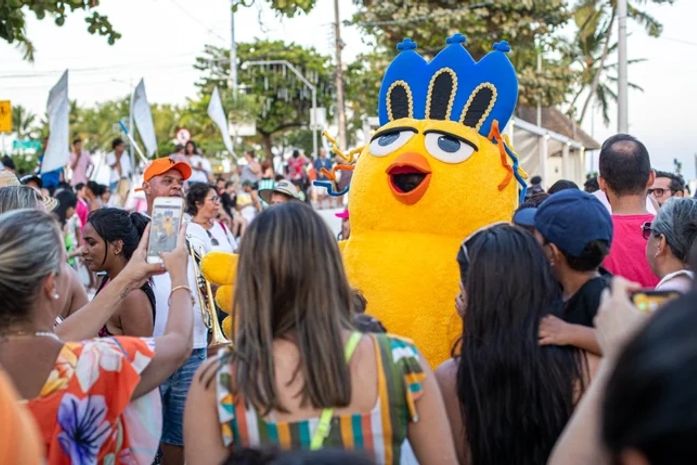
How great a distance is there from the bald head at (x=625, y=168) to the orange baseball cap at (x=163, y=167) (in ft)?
10.5

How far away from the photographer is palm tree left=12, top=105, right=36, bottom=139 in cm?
6831

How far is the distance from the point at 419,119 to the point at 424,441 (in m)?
2.65

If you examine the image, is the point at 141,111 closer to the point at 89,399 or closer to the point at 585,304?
the point at 585,304

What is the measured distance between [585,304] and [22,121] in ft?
240

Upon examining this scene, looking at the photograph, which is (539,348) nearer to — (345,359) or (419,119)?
(345,359)

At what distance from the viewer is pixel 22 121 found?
233 feet

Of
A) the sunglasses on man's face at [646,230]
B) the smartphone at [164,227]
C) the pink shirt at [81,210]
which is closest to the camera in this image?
the smartphone at [164,227]

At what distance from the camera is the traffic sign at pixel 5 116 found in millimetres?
12383

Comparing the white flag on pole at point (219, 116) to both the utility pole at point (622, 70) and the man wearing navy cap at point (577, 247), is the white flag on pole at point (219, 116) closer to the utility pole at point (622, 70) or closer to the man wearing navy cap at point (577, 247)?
the utility pole at point (622, 70)

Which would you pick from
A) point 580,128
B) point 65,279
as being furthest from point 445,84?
point 580,128

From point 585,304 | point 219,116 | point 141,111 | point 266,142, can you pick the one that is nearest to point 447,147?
point 585,304

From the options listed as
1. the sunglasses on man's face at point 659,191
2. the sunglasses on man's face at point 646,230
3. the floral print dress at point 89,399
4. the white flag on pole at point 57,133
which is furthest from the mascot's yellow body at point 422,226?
the white flag on pole at point 57,133

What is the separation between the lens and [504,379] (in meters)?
2.91

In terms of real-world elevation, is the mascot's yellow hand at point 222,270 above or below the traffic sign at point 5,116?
below
